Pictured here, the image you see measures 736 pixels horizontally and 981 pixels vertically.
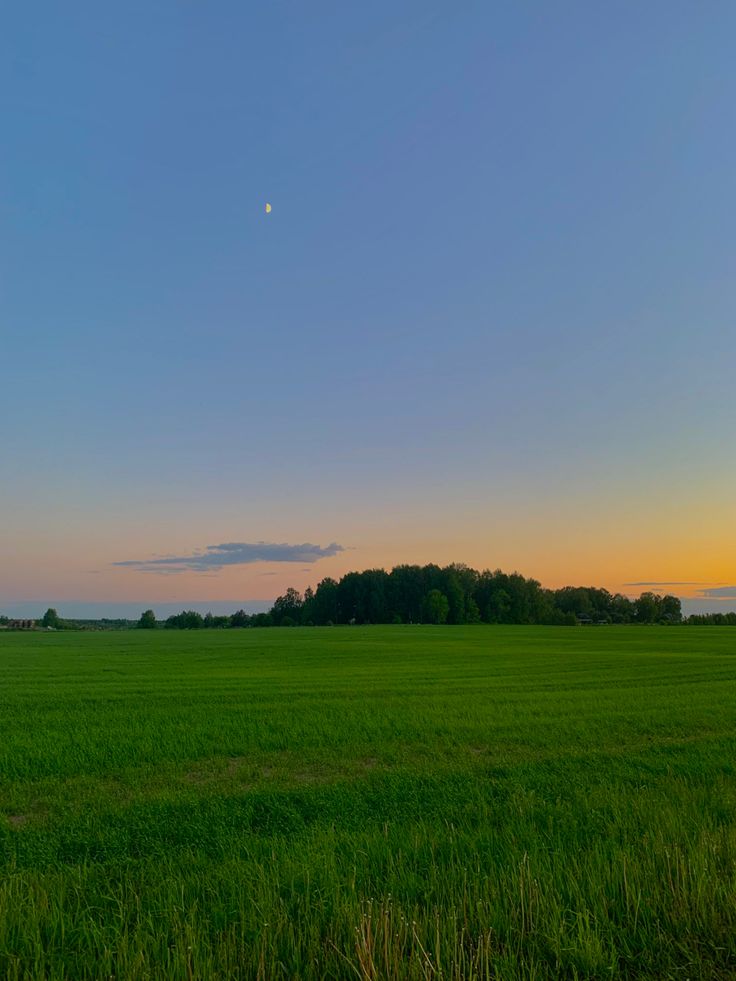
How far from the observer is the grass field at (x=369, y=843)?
16.4ft

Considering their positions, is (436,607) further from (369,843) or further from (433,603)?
(369,843)

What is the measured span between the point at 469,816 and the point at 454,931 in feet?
14.6

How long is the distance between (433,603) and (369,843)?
534 ft

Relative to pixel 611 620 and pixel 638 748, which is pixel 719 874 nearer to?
pixel 638 748

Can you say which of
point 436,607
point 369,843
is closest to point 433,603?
point 436,607

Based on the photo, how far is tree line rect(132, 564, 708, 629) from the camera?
173750mm

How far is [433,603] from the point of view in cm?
16750

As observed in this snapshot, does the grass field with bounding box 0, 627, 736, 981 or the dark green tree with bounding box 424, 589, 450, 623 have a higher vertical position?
the grass field with bounding box 0, 627, 736, 981

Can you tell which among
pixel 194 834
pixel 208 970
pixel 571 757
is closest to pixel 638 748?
pixel 571 757

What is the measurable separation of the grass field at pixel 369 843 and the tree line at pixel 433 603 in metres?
153

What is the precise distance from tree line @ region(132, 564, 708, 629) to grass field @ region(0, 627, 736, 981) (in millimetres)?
153310

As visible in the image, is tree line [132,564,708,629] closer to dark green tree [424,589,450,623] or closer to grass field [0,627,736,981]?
dark green tree [424,589,450,623]

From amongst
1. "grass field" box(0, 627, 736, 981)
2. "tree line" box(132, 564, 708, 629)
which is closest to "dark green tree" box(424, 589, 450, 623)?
"tree line" box(132, 564, 708, 629)

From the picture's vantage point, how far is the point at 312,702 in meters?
21.9
